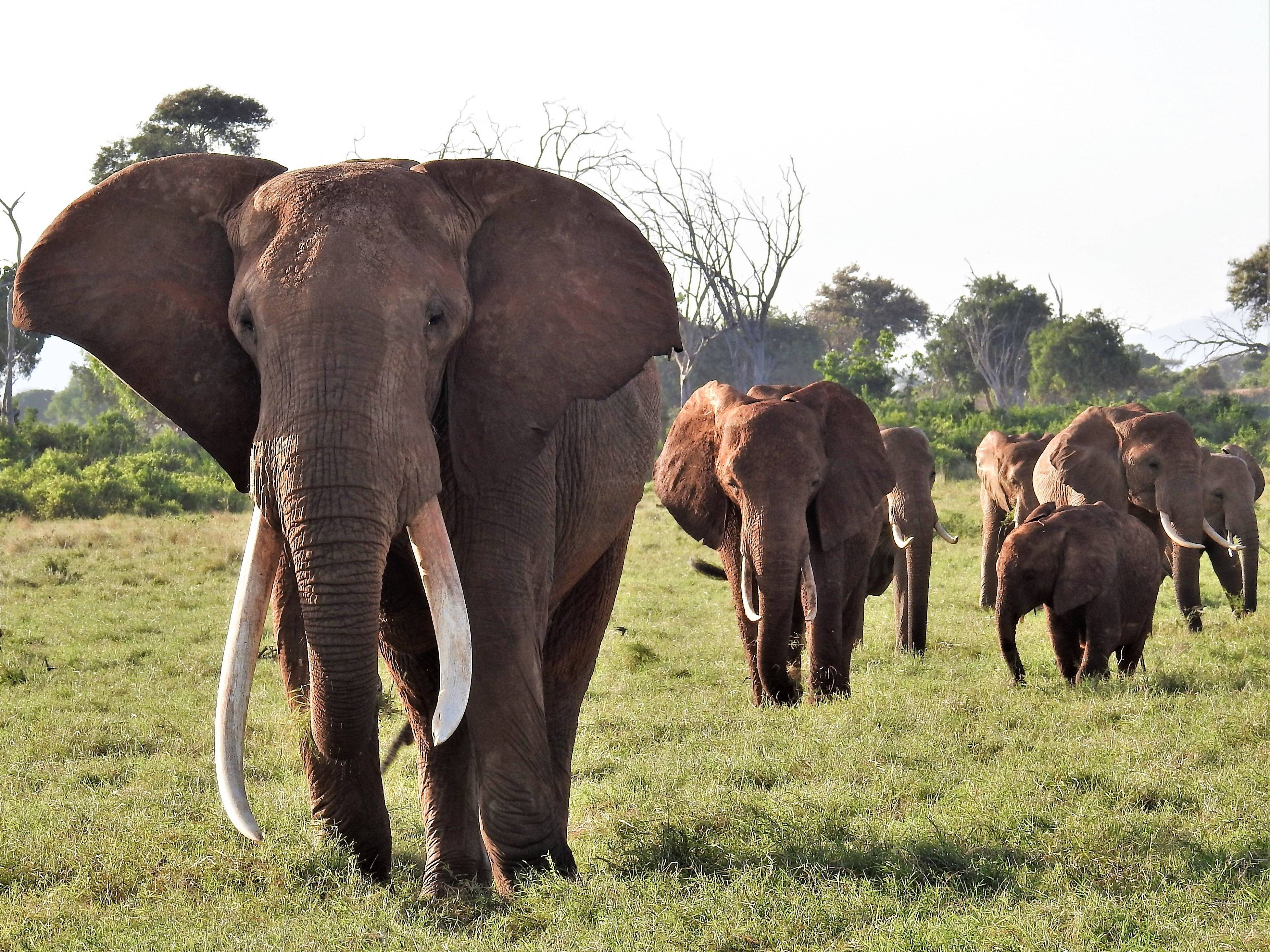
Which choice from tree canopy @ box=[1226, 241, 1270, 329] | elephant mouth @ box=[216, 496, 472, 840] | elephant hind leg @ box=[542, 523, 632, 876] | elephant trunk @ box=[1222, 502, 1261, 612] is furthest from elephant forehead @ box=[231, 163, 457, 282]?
tree canopy @ box=[1226, 241, 1270, 329]

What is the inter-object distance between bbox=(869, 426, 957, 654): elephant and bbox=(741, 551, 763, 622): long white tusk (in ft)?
9.41

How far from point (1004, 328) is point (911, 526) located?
42.4m

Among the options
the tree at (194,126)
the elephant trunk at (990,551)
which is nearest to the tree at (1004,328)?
the tree at (194,126)

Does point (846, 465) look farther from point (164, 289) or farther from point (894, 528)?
point (164, 289)

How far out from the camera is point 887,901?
4.11m

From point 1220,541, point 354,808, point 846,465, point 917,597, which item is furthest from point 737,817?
point 1220,541

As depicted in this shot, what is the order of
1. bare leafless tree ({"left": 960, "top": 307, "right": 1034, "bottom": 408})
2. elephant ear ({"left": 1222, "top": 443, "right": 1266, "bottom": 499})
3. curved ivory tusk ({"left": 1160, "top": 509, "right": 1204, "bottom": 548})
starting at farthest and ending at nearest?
bare leafless tree ({"left": 960, "top": 307, "right": 1034, "bottom": 408})
elephant ear ({"left": 1222, "top": 443, "right": 1266, "bottom": 499})
curved ivory tusk ({"left": 1160, "top": 509, "right": 1204, "bottom": 548})

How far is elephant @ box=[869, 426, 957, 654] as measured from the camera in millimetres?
10164

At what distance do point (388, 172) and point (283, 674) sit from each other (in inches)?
92.9

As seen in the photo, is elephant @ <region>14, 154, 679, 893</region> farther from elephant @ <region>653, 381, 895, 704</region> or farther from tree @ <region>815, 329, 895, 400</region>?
tree @ <region>815, 329, 895, 400</region>

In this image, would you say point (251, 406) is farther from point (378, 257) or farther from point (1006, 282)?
point (1006, 282)

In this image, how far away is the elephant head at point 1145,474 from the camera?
1041cm

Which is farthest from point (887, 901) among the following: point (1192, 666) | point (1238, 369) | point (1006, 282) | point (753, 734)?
point (1238, 369)

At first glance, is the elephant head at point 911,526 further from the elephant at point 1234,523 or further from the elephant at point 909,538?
the elephant at point 1234,523
